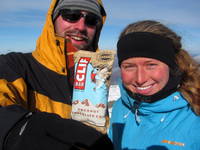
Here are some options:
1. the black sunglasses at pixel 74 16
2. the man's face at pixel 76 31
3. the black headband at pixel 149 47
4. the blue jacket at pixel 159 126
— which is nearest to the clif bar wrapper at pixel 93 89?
the black headband at pixel 149 47

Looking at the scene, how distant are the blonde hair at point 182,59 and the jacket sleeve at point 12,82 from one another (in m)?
1.09

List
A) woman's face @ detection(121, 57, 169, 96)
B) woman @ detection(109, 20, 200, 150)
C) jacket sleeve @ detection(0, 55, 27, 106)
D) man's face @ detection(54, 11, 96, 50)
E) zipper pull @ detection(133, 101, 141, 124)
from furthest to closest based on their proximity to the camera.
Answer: man's face @ detection(54, 11, 96, 50), zipper pull @ detection(133, 101, 141, 124), woman's face @ detection(121, 57, 169, 96), woman @ detection(109, 20, 200, 150), jacket sleeve @ detection(0, 55, 27, 106)

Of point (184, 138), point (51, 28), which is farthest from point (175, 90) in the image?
point (51, 28)

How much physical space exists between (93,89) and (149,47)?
630 millimetres

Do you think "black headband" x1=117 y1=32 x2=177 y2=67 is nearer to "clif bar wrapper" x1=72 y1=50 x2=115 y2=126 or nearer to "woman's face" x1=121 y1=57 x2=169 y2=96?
"woman's face" x1=121 y1=57 x2=169 y2=96

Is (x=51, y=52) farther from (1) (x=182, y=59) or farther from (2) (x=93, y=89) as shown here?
(1) (x=182, y=59)

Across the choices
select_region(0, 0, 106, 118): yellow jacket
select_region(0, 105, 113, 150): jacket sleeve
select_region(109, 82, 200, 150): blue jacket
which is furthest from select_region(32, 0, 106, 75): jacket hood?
select_region(0, 105, 113, 150): jacket sleeve

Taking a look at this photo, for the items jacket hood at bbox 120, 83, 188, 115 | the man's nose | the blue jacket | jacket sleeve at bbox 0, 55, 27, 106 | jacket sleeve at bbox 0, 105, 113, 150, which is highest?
the man's nose

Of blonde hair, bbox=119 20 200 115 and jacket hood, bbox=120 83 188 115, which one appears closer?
jacket hood, bbox=120 83 188 115

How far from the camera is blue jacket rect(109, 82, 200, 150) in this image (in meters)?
1.66

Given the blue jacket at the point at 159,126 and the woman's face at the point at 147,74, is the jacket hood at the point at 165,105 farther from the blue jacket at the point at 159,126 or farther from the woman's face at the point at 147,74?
the woman's face at the point at 147,74

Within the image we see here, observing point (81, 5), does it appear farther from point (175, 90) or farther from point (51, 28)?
point (175, 90)

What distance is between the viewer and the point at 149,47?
6.12 ft

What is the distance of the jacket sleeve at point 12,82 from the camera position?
157 centimetres
